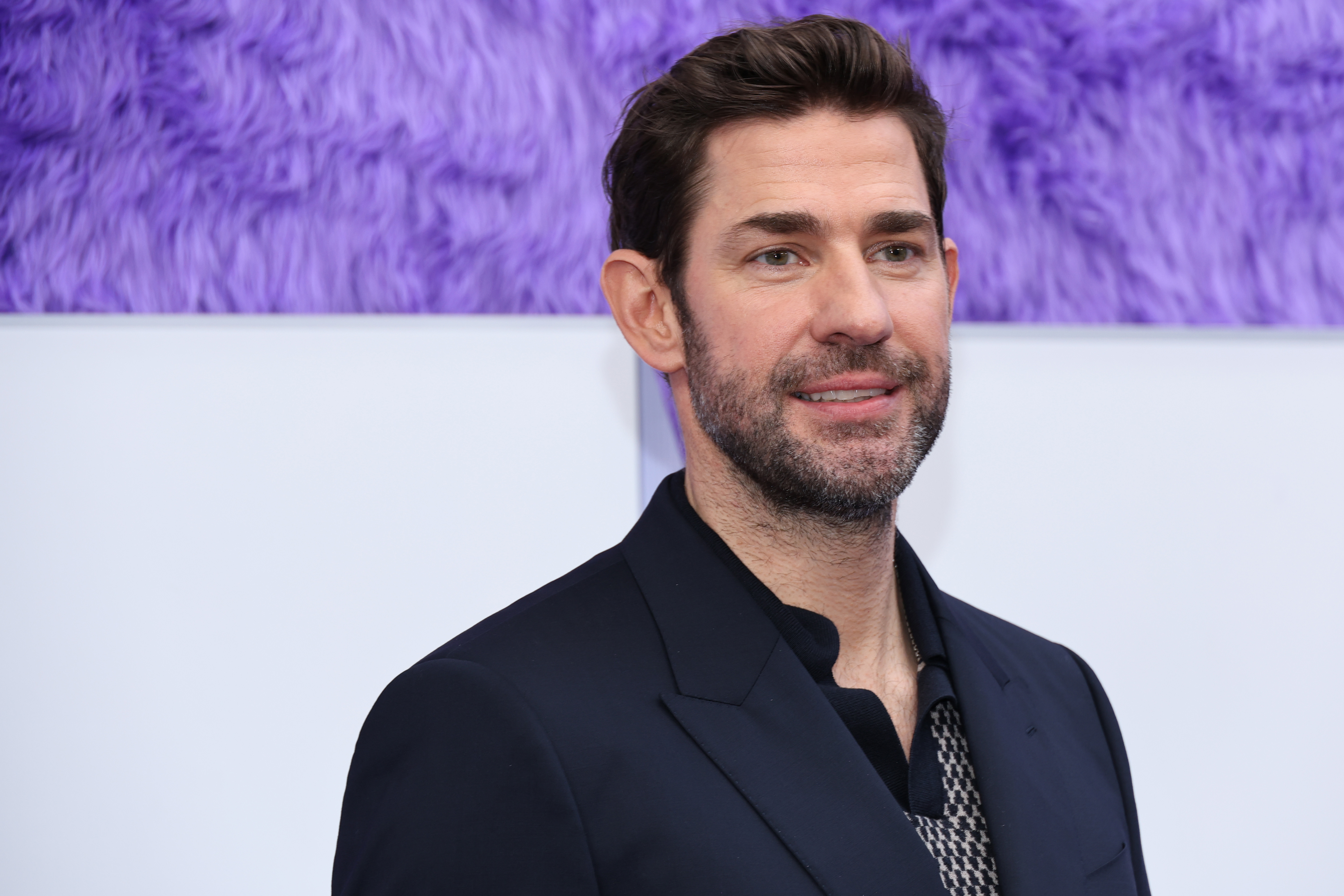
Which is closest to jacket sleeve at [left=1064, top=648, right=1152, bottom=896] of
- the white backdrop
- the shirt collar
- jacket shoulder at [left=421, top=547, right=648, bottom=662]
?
the shirt collar

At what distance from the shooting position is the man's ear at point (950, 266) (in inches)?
50.9

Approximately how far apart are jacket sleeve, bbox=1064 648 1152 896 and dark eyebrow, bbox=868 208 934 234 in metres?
0.61

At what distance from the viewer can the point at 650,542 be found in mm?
1199

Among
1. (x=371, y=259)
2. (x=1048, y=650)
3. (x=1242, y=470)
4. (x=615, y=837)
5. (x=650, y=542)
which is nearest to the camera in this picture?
(x=615, y=837)

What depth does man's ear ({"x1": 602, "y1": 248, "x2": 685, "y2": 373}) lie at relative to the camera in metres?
1.27

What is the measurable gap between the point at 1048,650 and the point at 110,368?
4.08ft

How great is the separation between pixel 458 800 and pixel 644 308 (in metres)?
0.58

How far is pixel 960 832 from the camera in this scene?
112 centimetres

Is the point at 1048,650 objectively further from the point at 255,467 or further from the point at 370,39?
the point at 370,39

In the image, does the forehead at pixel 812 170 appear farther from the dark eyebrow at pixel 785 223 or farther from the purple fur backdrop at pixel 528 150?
the purple fur backdrop at pixel 528 150

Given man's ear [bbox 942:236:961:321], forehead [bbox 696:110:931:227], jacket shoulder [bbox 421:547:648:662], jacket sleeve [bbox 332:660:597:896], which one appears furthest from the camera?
man's ear [bbox 942:236:961:321]

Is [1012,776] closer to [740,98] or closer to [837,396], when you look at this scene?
[837,396]

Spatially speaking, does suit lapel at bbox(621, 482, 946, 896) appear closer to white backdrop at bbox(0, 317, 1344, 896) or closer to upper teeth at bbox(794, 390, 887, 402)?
upper teeth at bbox(794, 390, 887, 402)

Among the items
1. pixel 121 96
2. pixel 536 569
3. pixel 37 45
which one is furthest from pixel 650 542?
pixel 37 45
